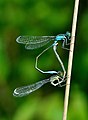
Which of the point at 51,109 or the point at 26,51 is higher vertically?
the point at 26,51

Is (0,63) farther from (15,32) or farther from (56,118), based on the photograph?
(56,118)

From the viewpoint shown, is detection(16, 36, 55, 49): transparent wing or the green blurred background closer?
detection(16, 36, 55, 49): transparent wing

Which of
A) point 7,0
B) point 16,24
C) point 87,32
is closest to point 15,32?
point 16,24

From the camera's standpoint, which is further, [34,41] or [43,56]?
[43,56]

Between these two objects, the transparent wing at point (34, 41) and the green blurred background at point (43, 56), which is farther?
the green blurred background at point (43, 56)

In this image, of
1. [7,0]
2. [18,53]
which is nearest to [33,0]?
[7,0]

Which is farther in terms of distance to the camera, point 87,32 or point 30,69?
point 30,69

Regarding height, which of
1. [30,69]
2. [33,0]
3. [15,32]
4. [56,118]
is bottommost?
[56,118]
